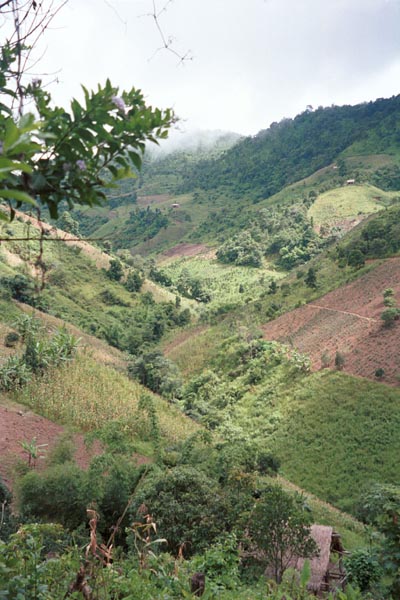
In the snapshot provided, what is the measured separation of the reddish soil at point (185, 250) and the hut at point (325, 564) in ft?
195

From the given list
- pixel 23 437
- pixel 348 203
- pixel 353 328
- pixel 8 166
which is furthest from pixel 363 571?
pixel 348 203

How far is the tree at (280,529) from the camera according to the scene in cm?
720

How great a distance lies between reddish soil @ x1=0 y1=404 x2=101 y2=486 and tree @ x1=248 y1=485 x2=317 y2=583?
487 centimetres

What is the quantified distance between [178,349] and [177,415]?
1518 cm

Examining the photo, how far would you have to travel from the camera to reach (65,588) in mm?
2217

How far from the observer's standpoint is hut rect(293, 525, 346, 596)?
7609 mm

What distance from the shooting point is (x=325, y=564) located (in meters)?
8.30

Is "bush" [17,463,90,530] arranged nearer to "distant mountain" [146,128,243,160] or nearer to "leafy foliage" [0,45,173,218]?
"leafy foliage" [0,45,173,218]

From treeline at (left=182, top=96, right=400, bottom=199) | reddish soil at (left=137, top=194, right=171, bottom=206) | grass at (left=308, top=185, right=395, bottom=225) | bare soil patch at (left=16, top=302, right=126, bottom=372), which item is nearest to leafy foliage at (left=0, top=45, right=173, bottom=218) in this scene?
bare soil patch at (left=16, top=302, right=126, bottom=372)

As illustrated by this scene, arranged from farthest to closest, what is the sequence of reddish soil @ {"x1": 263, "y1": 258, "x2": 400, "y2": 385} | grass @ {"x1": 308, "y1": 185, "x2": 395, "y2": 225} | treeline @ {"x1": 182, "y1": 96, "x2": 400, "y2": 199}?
treeline @ {"x1": 182, "y1": 96, "x2": 400, "y2": 199}, grass @ {"x1": 308, "y1": 185, "x2": 395, "y2": 225}, reddish soil @ {"x1": 263, "y1": 258, "x2": 400, "y2": 385}

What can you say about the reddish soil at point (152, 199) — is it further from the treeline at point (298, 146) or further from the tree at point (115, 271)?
the tree at point (115, 271)

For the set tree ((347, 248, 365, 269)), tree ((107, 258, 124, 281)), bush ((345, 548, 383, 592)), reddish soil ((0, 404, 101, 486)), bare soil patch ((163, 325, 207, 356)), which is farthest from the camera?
tree ((107, 258, 124, 281))

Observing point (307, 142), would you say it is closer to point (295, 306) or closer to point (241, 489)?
point (295, 306)

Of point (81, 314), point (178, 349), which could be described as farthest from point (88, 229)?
point (178, 349)
